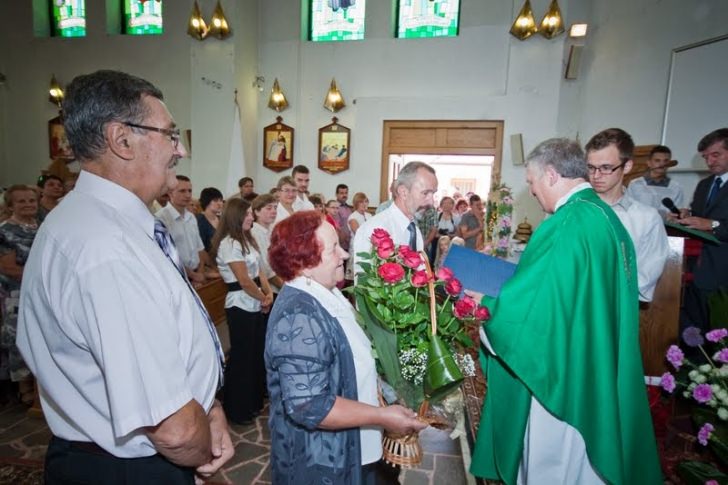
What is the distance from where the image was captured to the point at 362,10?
9.16m

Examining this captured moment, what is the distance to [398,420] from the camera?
4.34 ft

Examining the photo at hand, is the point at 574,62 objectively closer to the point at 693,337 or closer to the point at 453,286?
the point at 693,337

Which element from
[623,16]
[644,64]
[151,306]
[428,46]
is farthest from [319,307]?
[428,46]

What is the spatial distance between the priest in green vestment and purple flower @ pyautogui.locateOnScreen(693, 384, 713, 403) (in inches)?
11.3

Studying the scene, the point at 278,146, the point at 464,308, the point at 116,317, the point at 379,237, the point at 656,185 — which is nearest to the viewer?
the point at 116,317

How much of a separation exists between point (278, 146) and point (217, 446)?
8934 millimetres

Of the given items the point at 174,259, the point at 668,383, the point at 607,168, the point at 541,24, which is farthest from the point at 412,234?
the point at 541,24

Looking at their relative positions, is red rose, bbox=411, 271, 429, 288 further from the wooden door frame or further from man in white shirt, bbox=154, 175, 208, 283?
the wooden door frame

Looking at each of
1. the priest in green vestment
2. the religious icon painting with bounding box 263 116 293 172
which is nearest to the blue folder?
the priest in green vestment

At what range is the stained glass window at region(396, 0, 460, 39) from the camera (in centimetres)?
890

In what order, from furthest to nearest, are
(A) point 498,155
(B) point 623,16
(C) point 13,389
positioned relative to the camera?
(A) point 498,155 → (B) point 623,16 → (C) point 13,389

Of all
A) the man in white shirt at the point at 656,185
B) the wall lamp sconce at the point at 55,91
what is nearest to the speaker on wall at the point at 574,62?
the man in white shirt at the point at 656,185

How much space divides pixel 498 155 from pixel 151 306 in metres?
8.68

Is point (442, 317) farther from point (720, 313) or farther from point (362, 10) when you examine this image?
point (362, 10)
